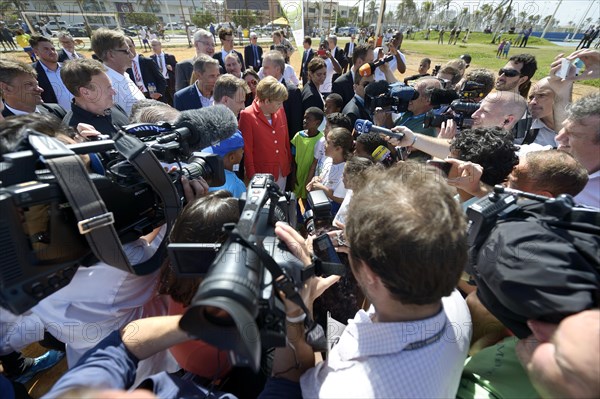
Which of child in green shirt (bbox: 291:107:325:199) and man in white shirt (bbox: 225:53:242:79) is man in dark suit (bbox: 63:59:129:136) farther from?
man in white shirt (bbox: 225:53:242:79)

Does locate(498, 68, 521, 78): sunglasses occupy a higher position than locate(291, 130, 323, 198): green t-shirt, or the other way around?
locate(498, 68, 521, 78): sunglasses

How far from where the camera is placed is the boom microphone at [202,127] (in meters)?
1.53

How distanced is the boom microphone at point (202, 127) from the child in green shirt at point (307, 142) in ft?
6.95

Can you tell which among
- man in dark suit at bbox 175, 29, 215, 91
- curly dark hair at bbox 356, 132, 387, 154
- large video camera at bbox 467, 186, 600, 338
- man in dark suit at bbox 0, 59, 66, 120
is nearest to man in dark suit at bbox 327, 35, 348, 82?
man in dark suit at bbox 175, 29, 215, 91

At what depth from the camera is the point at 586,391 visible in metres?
0.67

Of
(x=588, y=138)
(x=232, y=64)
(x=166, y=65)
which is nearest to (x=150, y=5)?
(x=166, y=65)

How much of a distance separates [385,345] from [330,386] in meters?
0.25

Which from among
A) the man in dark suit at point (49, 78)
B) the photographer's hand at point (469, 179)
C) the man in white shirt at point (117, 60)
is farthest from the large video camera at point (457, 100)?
the man in dark suit at point (49, 78)

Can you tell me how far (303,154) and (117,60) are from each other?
297 centimetres

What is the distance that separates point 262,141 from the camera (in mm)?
3492

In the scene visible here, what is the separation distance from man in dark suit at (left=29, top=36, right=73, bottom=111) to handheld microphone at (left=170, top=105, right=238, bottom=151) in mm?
4560

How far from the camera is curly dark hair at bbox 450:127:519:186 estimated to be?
5.93ft

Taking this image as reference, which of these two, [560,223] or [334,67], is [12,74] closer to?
[560,223]

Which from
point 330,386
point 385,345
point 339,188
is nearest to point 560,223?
point 385,345
